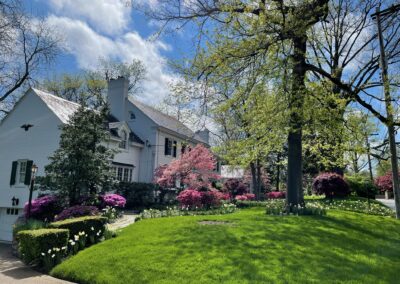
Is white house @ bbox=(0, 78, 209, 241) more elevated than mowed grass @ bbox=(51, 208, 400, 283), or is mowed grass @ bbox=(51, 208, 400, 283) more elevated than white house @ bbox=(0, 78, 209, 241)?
white house @ bbox=(0, 78, 209, 241)

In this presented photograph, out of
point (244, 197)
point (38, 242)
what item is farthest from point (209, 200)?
point (38, 242)

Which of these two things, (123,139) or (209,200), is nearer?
(209,200)

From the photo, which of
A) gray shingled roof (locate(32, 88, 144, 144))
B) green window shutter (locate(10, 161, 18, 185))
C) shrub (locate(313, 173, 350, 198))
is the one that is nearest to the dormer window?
gray shingled roof (locate(32, 88, 144, 144))

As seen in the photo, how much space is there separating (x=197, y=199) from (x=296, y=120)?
635 cm

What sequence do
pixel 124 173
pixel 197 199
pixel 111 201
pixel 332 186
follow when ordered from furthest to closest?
pixel 124 173 → pixel 332 186 → pixel 197 199 → pixel 111 201

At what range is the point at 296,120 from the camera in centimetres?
1185

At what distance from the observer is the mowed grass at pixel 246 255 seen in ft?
18.2

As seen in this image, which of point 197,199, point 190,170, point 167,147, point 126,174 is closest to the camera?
point 197,199

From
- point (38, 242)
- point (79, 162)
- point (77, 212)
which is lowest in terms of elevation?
point (38, 242)

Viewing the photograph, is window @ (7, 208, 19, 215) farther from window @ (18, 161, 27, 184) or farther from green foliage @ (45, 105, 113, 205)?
green foliage @ (45, 105, 113, 205)

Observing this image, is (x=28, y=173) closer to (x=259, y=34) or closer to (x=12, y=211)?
(x=12, y=211)

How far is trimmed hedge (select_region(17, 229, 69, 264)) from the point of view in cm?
781

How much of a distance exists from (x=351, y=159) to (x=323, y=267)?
10467mm

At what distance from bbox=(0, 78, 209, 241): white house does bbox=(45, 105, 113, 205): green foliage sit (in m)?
2.02
